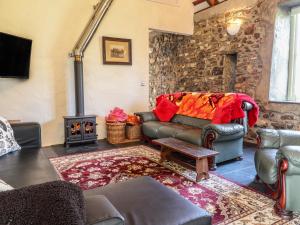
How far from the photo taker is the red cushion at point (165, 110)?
4.55m

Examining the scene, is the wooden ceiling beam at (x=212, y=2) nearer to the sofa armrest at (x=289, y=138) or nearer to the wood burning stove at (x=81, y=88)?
the wood burning stove at (x=81, y=88)

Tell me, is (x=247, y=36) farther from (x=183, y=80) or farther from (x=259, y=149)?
(x=259, y=149)

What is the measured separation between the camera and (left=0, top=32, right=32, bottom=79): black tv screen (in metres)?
3.64

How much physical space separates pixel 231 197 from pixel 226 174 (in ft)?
2.12

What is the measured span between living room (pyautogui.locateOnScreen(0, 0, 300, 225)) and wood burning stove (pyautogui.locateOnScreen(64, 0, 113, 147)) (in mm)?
20

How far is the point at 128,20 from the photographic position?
16.5 feet

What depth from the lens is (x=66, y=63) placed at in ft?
14.7

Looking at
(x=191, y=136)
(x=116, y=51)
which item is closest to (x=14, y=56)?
(x=116, y=51)

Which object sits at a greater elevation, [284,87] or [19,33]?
[19,33]

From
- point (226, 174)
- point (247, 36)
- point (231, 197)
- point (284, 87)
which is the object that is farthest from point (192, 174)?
point (247, 36)

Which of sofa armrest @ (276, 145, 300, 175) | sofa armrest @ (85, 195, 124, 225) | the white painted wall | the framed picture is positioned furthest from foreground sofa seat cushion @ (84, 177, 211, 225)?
the framed picture

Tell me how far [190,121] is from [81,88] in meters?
2.09

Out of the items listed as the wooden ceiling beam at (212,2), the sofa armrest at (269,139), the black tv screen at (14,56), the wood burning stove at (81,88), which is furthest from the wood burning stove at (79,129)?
the wooden ceiling beam at (212,2)

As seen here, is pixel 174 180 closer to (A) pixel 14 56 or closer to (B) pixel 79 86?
(B) pixel 79 86
